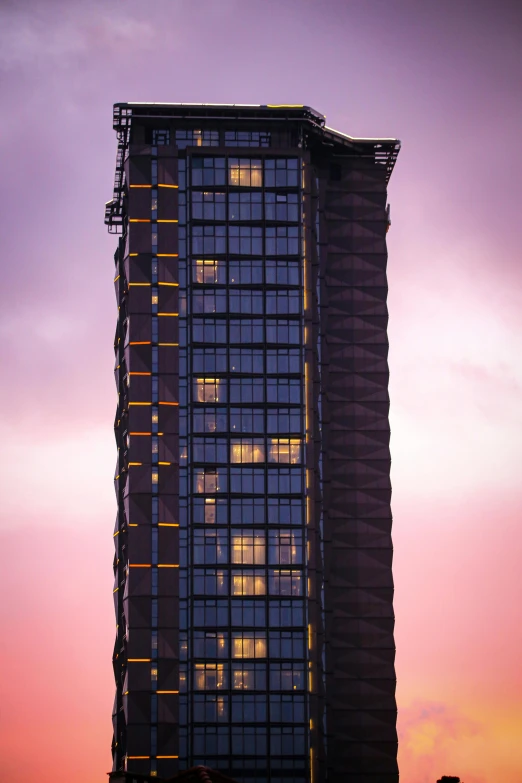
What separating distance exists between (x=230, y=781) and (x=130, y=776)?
25.1 m

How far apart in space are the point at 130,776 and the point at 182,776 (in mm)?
25080

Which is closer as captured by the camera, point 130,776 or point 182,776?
point 182,776

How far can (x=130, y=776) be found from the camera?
198 meters

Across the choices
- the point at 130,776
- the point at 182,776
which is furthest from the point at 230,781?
the point at 130,776

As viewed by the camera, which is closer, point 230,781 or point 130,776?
point 230,781

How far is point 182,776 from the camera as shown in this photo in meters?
174

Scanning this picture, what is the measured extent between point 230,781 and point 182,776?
16.3 ft

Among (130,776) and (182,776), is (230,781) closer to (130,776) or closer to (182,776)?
(182,776)

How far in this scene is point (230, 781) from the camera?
576 ft
